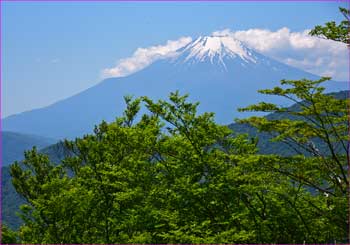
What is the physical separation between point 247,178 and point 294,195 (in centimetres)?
236

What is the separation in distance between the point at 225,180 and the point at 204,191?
848 mm

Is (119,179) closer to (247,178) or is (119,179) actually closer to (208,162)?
(208,162)

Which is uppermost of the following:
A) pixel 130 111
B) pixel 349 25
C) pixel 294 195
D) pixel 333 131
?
pixel 130 111

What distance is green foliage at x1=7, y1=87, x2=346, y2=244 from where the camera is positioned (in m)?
13.2

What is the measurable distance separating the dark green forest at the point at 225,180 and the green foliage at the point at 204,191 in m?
0.03

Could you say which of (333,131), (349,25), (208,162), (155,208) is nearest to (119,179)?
(155,208)

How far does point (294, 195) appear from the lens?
14703 millimetres

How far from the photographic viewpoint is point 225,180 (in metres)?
14.1

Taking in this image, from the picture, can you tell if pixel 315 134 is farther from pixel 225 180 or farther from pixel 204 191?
pixel 204 191

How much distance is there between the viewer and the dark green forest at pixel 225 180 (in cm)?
1258

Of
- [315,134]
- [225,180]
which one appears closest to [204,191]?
[225,180]

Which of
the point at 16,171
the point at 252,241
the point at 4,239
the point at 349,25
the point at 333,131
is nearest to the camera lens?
the point at 349,25

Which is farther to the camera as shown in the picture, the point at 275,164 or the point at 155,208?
the point at 155,208

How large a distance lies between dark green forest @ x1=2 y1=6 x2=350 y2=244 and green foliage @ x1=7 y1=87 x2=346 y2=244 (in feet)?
0.11
